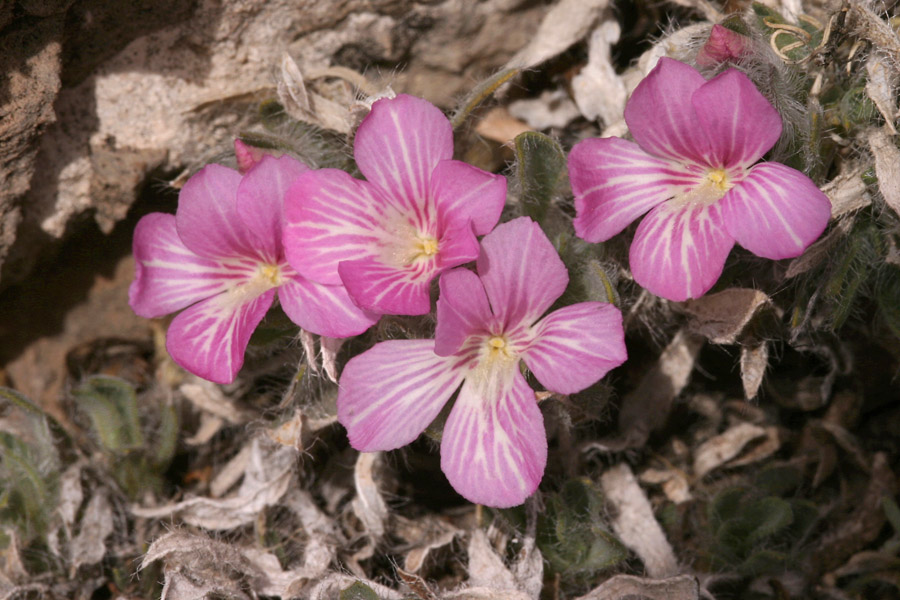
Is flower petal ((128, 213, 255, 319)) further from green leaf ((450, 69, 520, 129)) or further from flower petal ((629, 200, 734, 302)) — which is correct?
flower petal ((629, 200, 734, 302))

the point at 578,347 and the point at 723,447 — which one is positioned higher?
the point at 578,347

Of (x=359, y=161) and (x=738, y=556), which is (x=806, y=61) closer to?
(x=359, y=161)

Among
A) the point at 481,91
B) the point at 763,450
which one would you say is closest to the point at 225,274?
the point at 481,91

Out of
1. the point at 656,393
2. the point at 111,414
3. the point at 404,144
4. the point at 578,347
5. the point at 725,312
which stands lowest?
the point at 656,393

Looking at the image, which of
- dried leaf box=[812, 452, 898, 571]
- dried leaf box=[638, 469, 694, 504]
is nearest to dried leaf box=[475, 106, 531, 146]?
dried leaf box=[638, 469, 694, 504]

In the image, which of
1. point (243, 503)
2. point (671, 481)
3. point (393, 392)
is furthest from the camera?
point (671, 481)

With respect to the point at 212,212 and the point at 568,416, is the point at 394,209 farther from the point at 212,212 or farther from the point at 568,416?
the point at 568,416

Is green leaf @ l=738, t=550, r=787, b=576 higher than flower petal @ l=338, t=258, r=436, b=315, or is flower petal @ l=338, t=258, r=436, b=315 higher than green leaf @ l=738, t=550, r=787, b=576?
flower petal @ l=338, t=258, r=436, b=315

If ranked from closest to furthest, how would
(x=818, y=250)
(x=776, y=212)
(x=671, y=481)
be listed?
(x=776, y=212), (x=818, y=250), (x=671, y=481)
